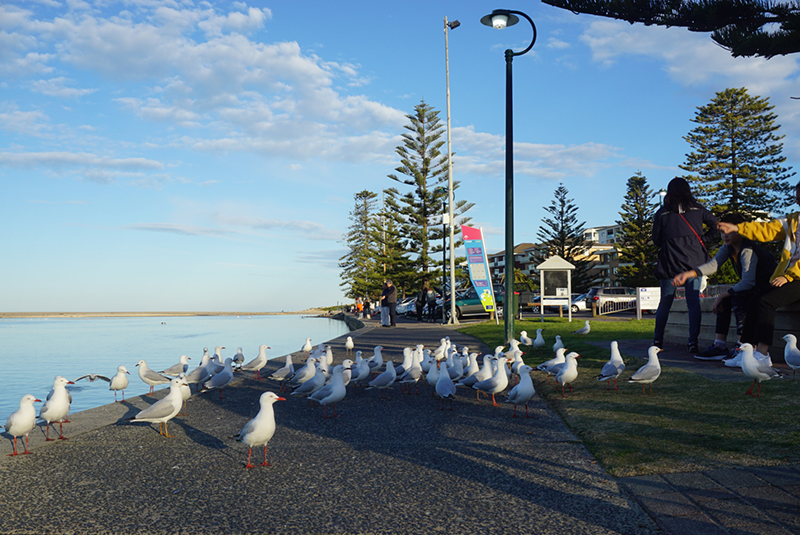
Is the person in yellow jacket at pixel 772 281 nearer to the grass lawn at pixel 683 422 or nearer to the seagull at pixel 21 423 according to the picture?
the grass lawn at pixel 683 422

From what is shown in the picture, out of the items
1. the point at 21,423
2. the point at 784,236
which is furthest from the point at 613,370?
the point at 21,423

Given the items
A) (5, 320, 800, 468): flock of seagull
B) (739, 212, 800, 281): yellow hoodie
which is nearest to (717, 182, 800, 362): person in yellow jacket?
(739, 212, 800, 281): yellow hoodie

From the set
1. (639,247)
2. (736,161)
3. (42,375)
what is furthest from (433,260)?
(42,375)

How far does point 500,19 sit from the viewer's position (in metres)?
11.5

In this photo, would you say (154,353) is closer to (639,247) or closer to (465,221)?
(465,221)

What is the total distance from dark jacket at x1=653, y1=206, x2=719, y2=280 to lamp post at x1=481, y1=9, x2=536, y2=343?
3692 mm

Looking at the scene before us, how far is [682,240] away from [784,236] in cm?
110

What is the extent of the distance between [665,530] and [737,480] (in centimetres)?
84

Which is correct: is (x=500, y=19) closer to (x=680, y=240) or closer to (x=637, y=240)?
(x=680, y=240)

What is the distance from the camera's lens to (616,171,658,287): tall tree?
52.2m

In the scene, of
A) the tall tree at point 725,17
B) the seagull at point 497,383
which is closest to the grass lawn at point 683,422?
the seagull at point 497,383

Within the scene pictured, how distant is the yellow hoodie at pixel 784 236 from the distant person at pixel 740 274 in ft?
0.51

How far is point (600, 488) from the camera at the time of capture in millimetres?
3277

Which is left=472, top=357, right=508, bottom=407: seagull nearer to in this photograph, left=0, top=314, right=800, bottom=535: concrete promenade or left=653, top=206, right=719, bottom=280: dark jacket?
left=0, top=314, right=800, bottom=535: concrete promenade
